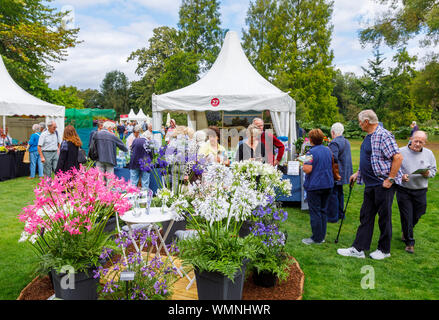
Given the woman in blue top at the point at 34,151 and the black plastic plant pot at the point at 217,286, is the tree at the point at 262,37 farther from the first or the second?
the black plastic plant pot at the point at 217,286

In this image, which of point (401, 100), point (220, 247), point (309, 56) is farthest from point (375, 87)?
point (220, 247)

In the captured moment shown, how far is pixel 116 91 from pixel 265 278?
6267 centimetres

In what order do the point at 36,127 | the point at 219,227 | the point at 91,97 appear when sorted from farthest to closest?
the point at 91,97 < the point at 36,127 < the point at 219,227

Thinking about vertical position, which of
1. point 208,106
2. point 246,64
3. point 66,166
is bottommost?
point 66,166

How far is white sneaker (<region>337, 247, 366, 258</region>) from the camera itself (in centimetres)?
415

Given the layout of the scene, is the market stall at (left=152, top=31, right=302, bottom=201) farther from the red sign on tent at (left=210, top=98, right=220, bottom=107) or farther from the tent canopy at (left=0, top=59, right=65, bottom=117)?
the tent canopy at (left=0, top=59, right=65, bottom=117)

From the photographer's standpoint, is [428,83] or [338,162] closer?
[338,162]

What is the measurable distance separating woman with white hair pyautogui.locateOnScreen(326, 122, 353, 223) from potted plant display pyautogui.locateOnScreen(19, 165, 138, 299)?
373 cm

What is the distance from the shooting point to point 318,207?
14.5ft

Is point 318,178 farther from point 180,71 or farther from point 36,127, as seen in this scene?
point 180,71

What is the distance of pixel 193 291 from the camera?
306 cm
